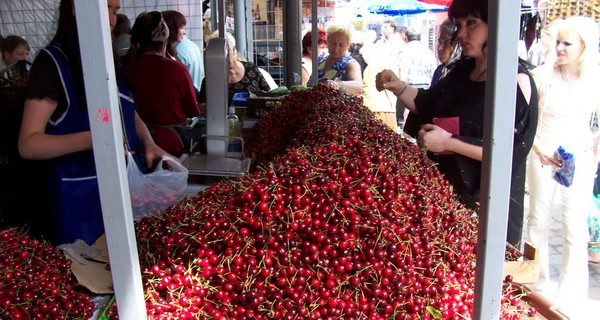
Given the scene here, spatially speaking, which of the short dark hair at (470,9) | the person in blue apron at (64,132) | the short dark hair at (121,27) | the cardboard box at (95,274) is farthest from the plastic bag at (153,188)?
the short dark hair at (121,27)

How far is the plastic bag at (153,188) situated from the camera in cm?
214

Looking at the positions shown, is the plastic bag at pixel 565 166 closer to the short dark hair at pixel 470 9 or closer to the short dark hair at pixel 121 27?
the short dark hair at pixel 470 9

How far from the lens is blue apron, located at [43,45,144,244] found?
2.21 m

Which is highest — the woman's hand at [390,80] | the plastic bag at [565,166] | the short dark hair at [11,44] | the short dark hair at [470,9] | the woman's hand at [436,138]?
the short dark hair at [470,9]

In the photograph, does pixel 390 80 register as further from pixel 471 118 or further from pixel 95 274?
pixel 95 274

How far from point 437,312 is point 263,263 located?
49 centimetres

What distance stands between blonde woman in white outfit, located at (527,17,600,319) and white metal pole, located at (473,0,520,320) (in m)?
3.16

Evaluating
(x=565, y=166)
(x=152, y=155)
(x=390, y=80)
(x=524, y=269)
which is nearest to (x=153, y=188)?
(x=152, y=155)

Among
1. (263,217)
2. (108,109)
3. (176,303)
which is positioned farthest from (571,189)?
(108,109)

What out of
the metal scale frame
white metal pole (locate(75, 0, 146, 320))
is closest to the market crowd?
the metal scale frame

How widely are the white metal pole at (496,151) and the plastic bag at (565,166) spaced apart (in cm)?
312

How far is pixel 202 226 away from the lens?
5.07ft

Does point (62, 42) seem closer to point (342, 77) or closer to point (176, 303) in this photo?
point (176, 303)

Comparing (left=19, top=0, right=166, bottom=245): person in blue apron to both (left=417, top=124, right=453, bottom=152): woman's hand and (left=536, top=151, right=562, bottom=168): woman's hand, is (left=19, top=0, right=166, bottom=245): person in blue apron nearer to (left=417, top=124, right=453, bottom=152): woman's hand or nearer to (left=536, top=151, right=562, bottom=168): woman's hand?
(left=417, top=124, right=453, bottom=152): woman's hand
